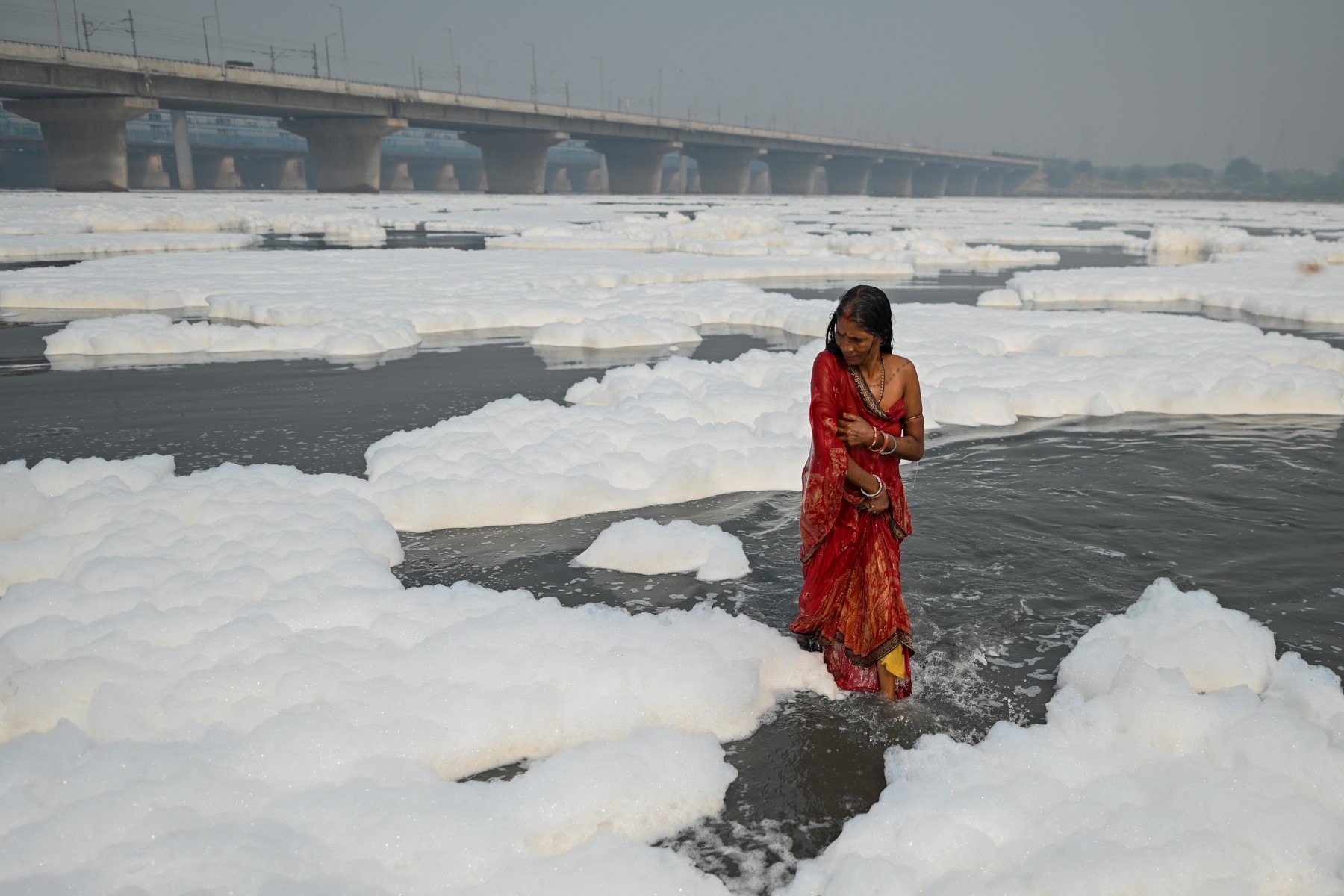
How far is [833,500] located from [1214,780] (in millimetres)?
1512

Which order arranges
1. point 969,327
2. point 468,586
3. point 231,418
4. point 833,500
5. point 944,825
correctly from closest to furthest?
point 944,825
point 833,500
point 468,586
point 231,418
point 969,327

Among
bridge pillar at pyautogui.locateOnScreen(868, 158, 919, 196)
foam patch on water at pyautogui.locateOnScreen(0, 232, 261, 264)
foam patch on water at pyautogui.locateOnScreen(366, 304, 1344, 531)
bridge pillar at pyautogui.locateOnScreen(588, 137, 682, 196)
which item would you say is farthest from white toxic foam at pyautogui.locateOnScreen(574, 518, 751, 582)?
bridge pillar at pyautogui.locateOnScreen(868, 158, 919, 196)

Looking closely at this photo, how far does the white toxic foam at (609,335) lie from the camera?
11.9 m

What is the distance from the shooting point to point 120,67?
4344 cm

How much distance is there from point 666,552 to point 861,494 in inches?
69.0

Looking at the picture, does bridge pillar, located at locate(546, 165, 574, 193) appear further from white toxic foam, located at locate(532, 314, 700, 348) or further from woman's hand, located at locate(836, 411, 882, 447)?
woman's hand, located at locate(836, 411, 882, 447)

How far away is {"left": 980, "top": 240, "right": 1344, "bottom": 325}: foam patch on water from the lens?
15047 mm

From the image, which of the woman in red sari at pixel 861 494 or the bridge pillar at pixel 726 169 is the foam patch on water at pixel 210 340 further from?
the bridge pillar at pixel 726 169

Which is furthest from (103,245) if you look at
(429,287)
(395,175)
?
(395,175)

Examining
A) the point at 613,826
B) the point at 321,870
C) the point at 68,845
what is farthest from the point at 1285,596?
the point at 68,845

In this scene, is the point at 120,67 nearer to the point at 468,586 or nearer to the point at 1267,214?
the point at 468,586

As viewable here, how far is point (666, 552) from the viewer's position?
17.1 ft

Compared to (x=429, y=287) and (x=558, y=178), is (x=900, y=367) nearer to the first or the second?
(x=429, y=287)

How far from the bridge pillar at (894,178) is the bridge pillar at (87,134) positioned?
97117 mm
